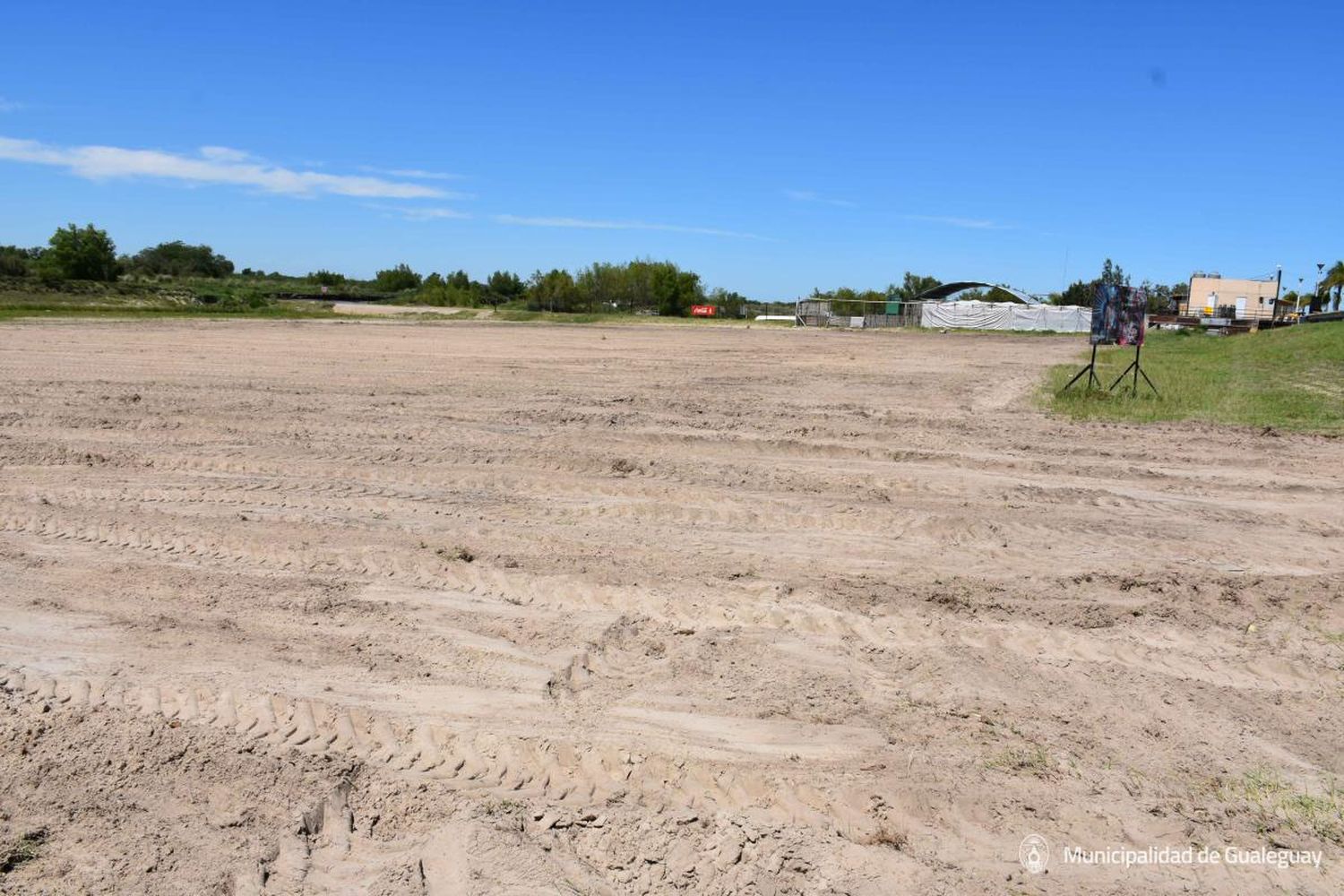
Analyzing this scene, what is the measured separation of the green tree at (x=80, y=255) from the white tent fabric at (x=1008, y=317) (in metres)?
62.0

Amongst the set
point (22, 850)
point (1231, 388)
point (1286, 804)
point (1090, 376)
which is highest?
point (1090, 376)

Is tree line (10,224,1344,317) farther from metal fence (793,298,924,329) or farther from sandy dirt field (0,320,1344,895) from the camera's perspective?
sandy dirt field (0,320,1344,895)

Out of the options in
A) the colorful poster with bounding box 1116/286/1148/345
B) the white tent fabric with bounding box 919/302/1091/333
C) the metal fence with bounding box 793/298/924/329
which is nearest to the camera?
the colorful poster with bounding box 1116/286/1148/345

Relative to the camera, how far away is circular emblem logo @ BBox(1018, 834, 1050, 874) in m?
3.89

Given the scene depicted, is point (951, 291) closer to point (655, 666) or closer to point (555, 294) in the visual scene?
point (555, 294)

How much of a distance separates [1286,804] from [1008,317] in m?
68.4

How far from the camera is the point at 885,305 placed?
74188 mm

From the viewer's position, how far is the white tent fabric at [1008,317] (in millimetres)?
67812

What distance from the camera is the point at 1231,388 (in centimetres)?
2017

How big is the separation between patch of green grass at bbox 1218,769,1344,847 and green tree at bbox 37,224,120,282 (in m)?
81.9

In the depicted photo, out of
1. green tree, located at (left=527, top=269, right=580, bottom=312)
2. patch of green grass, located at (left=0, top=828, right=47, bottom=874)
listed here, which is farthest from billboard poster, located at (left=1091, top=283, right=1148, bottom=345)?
green tree, located at (left=527, top=269, right=580, bottom=312)

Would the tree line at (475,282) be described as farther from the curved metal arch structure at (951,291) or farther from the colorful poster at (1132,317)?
the colorful poster at (1132,317)

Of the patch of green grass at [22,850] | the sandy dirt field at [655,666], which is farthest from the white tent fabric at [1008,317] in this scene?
the patch of green grass at [22,850]

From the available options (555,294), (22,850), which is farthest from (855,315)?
(22,850)
